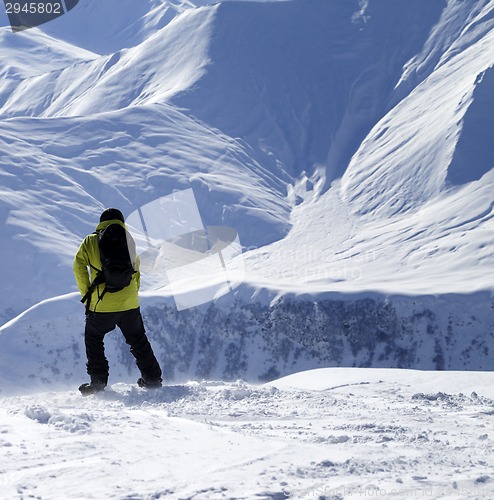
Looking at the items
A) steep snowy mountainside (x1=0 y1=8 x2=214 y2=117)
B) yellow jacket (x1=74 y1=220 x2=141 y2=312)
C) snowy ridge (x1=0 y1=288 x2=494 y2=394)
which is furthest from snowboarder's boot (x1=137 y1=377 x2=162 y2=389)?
steep snowy mountainside (x1=0 y1=8 x2=214 y2=117)

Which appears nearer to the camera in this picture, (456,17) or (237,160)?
(237,160)

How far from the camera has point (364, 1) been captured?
129625mm

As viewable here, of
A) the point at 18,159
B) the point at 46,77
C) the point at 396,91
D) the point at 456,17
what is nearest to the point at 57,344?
the point at 18,159

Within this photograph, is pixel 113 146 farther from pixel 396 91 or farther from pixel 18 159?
pixel 396 91

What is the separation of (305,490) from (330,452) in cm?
114

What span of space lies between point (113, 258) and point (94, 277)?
0.39 meters

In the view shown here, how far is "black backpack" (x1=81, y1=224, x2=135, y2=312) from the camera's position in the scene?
969 centimetres

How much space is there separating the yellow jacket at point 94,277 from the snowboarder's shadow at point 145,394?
1.01 metres

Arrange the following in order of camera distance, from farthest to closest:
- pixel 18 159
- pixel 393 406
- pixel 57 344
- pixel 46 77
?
pixel 46 77, pixel 18 159, pixel 57 344, pixel 393 406

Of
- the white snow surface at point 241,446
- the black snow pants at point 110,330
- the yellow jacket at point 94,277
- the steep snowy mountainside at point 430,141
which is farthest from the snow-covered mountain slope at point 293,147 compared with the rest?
the white snow surface at point 241,446

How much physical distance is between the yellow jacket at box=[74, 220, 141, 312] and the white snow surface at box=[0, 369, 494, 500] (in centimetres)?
106

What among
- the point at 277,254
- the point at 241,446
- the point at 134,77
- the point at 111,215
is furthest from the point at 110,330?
the point at 134,77

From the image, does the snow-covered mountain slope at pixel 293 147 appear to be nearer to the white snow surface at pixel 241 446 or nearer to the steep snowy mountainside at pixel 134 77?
the steep snowy mountainside at pixel 134 77

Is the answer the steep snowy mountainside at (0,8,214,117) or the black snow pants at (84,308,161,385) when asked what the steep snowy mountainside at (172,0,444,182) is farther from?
the black snow pants at (84,308,161,385)
